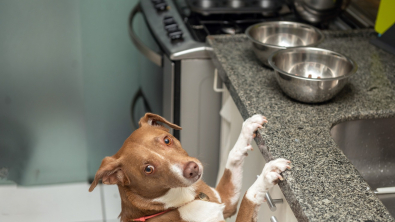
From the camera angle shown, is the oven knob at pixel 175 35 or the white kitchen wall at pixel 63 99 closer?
the oven knob at pixel 175 35

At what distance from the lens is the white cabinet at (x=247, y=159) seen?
132 cm

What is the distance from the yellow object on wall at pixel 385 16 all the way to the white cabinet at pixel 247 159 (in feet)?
2.59

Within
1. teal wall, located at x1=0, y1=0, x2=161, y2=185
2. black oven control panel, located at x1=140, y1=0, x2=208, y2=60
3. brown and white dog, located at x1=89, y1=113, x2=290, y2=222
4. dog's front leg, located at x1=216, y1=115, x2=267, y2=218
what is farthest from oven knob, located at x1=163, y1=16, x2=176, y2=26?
dog's front leg, located at x1=216, y1=115, x2=267, y2=218

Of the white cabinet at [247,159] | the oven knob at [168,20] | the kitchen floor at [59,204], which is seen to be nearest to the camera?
the white cabinet at [247,159]

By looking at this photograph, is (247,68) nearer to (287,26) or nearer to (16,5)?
(287,26)

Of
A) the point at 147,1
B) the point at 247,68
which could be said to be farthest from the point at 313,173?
the point at 147,1

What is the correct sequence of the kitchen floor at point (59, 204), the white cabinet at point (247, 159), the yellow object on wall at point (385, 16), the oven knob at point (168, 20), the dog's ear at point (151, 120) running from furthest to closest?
1. the kitchen floor at point (59, 204)
2. the oven knob at point (168, 20)
3. the yellow object on wall at point (385, 16)
4. the dog's ear at point (151, 120)
5. the white cabinet at point (247, 159)

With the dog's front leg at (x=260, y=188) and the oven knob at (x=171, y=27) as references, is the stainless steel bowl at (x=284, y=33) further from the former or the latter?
the dog's front leg at (x=260, y=188)

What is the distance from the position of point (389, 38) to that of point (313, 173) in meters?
1.05

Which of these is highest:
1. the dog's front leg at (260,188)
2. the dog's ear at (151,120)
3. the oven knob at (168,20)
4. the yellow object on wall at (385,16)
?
the yellow object on wall at (385,16)

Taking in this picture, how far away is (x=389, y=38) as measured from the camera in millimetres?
1944

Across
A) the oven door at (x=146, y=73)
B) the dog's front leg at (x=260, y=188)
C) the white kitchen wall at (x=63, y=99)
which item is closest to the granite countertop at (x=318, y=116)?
the dog's front leg at (x=260, y=188)

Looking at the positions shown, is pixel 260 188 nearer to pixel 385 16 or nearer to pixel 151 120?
pixel 151 120

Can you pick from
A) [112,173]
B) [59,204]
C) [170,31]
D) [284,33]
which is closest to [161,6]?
[170,31]
